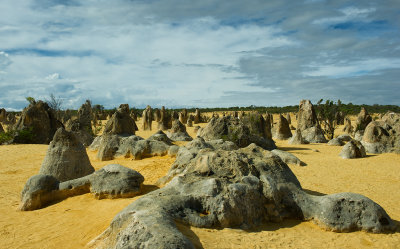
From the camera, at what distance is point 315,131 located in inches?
818

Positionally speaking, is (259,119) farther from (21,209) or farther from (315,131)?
(21,209)

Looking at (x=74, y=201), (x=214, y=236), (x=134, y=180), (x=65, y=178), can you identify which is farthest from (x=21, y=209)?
(x=214, y=236)

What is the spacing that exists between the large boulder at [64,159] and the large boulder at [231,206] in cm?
419

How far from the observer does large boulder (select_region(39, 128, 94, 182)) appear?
8398 millimetres

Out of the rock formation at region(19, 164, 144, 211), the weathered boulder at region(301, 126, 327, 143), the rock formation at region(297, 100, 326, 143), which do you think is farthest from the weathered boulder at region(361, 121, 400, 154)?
the rock formation at region(19, 164, 144, 211)

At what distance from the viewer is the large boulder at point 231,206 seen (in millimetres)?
4125

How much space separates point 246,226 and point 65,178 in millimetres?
5916

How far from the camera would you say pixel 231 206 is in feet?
16.3

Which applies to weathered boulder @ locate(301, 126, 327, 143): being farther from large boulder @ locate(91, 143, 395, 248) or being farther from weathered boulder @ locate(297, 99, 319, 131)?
large boulder @ locate(91, 143, 395, 248)

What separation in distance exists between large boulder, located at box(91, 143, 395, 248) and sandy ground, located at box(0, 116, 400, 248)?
0.63 ft

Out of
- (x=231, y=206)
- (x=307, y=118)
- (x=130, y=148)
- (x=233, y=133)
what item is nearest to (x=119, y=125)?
(x=130, y=148)

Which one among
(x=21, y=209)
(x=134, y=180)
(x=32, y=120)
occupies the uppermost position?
(x=32, y=120)

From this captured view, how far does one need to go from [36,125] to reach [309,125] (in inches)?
767

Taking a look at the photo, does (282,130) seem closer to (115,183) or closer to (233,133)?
(233,133)
